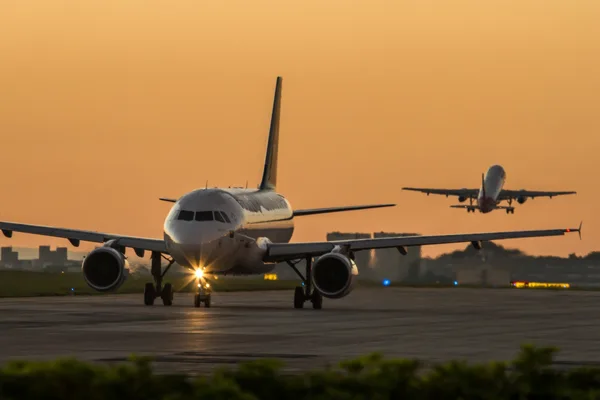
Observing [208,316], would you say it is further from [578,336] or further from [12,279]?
[12,279]

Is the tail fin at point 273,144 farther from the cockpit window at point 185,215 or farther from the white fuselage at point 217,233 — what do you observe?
the cockpit window at point 185,215

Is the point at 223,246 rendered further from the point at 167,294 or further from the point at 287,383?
the point at 287,383

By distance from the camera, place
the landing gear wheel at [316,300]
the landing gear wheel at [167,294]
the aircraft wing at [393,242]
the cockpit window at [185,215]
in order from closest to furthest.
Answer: the cockpit window at [185,215] → the landing gear wheel at [316,300] → the landing gear wheel at [167,294] → the aircraft wing at [393,242]

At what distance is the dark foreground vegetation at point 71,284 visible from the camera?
62.2 metres

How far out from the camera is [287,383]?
12.1 meters

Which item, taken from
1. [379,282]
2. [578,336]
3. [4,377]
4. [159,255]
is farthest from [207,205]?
[4,377]

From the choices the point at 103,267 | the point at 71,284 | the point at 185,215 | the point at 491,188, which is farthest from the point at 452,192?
the point at 103,267

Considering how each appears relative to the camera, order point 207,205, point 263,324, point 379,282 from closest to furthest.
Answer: point 263,324
point 207,205
point 379,282

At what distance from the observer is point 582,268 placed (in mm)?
100000

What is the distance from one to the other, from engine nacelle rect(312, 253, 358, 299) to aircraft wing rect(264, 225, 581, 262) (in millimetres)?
2651

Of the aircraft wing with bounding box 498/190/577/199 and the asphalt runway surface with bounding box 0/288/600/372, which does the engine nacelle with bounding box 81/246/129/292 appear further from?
the aircraft wing with bounding box 498/190/577/199

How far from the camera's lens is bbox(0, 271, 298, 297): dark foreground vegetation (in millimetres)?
62219

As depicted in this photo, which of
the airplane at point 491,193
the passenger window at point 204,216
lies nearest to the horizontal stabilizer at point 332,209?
the passenger window at point 204,216

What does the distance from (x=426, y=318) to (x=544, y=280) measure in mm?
57610
